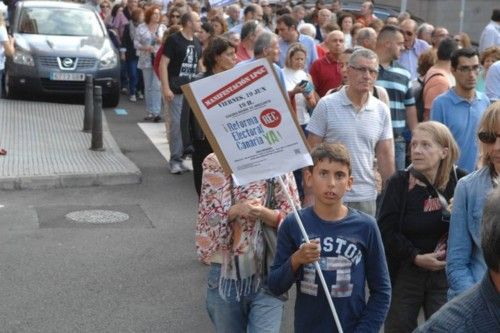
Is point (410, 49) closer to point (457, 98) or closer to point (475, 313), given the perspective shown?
point (457, 98)

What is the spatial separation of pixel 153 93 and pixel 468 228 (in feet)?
43.5

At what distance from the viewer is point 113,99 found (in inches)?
777

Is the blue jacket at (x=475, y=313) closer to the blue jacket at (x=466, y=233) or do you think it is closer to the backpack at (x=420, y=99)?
the blue jacket at (x=466, y=233)

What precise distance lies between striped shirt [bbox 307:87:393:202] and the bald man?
409 centimetres

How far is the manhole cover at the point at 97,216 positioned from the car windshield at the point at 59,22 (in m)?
8.87

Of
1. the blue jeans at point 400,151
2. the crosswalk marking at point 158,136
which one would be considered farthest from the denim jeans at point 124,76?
the blue jeans at point 400,151

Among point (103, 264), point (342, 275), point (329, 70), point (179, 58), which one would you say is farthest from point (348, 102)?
point (179, 58)

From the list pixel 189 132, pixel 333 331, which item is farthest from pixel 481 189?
pixel 189 132

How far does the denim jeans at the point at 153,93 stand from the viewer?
58.0 ft

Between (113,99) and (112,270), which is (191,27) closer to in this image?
(112,270)

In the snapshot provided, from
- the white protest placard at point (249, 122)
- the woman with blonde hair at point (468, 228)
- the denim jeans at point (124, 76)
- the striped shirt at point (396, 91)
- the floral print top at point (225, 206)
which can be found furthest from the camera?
the denim jeans at point (124, 76)

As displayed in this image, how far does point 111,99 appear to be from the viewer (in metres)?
19.7

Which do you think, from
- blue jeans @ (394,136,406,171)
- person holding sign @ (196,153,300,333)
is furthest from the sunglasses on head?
blue jeans @ (394,136,406,171)

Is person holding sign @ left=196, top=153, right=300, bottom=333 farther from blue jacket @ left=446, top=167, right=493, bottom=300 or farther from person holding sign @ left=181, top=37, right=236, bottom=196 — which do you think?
person holding sign @ left=181, top=37, right=236, bottom=196
